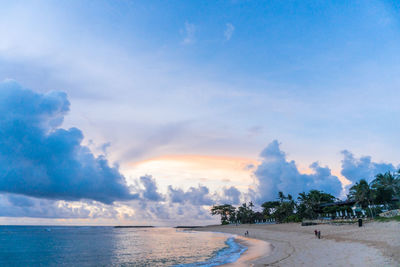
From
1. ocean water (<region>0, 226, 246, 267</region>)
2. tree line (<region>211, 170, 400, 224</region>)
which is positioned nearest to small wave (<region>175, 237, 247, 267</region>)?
ocean water (<region>0, 226, 246, 267</region>)

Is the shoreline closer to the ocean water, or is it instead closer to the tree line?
the ocean water

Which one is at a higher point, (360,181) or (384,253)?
(360,181)

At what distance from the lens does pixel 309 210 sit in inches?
3693

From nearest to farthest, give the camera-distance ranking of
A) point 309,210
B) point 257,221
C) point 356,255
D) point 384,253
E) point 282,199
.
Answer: point 384,253, point 356,255, point 309,210, point 282,199, point 257,221

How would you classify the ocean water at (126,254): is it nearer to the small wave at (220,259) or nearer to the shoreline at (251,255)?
the small wave at (220,259)

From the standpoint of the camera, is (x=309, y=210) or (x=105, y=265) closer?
(x=105, y=265)

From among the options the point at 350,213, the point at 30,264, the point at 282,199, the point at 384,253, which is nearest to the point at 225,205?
the point at 282,199

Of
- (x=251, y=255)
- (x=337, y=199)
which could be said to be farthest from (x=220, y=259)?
(x=337, y=199)

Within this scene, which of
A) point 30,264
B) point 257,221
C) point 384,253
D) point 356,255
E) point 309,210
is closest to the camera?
point 384,253

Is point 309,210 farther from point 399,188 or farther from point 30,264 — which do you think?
point 30,264

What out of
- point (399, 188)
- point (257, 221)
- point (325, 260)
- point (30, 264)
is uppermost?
point (399, 188)

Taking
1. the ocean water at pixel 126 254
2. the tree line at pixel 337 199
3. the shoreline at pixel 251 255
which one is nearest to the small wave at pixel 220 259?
the ocean water at pixel 126 254

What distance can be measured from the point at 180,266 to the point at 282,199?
98.6m

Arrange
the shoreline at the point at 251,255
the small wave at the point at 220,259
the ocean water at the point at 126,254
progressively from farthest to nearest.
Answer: the ocean water at the point at 126,254 < the small wave at the point at 220,259 < the shoreline at the point at 251,255
